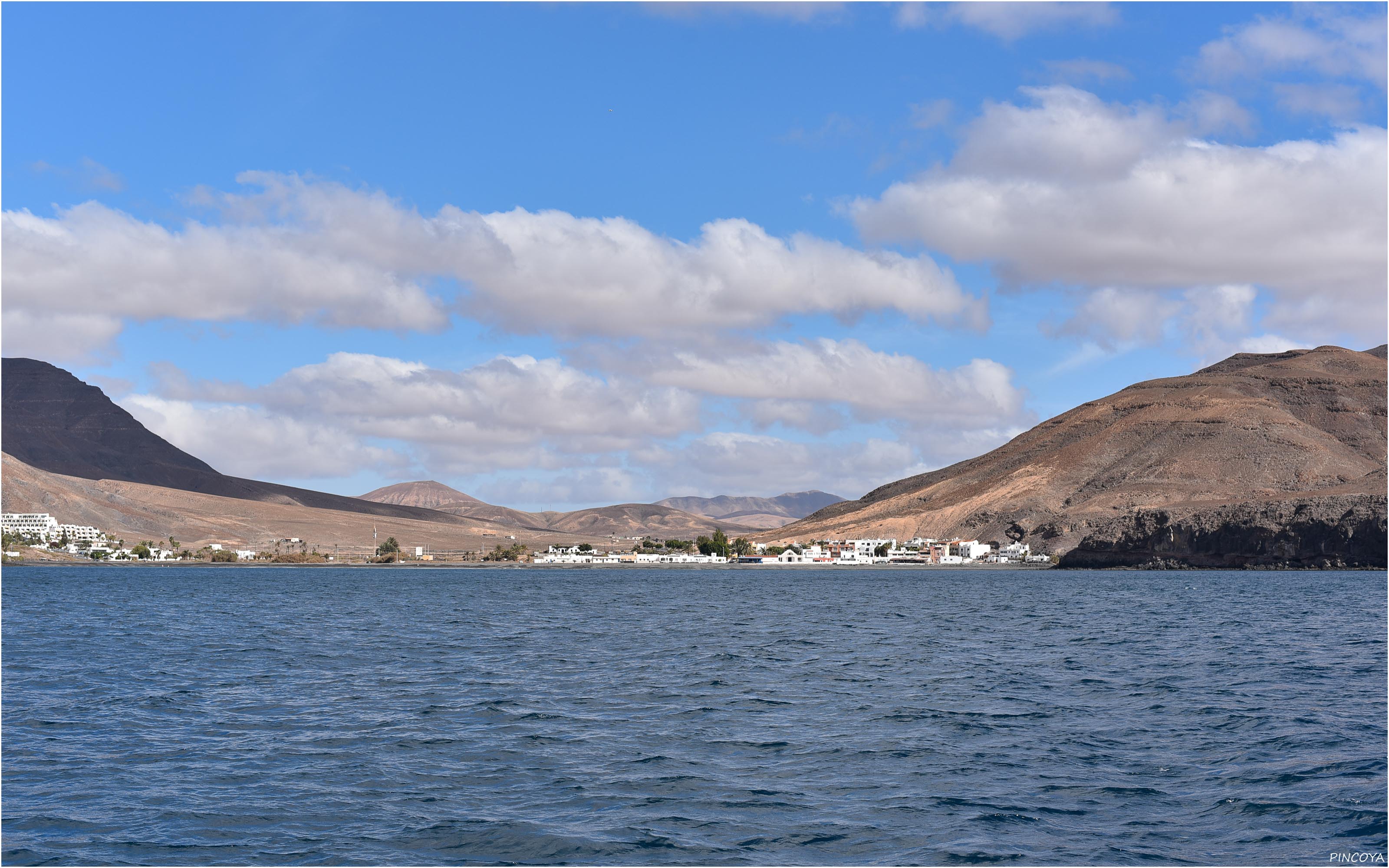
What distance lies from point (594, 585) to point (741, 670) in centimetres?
13872

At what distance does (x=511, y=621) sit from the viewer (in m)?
89.1

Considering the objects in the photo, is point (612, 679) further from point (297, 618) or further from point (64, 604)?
point (64, 604)

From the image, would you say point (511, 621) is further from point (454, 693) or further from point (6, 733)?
point (6, 733)

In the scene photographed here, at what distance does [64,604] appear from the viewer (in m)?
114

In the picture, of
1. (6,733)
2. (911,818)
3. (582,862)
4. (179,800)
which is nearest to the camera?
(582,862)

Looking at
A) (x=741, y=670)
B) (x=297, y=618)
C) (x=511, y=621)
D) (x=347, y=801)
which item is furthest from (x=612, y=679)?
(x=297, y=618)

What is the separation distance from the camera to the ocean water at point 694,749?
77.3ft

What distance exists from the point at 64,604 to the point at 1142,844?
383 ft

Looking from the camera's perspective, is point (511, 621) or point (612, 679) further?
point (511, 621)

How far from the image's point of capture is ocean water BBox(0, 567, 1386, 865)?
23547 mm

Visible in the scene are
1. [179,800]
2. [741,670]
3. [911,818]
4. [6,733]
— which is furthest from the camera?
[741,670]

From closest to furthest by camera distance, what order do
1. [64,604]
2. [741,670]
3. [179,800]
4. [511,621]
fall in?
1. [179,800]
2. [741,670]
3. [511,621]
4. [64,604]

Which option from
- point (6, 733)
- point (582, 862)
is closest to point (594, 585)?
point (6, 733)

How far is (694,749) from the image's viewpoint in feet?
107
